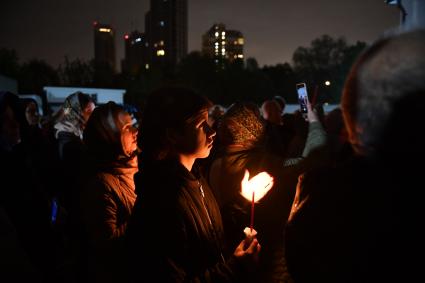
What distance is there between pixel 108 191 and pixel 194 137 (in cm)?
90

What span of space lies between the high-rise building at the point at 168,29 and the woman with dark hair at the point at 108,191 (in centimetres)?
10993

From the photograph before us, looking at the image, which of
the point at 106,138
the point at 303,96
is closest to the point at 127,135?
the point at 106,138

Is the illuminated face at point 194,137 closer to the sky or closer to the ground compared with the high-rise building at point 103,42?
closer to the ground

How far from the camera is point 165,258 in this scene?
1.59 meters

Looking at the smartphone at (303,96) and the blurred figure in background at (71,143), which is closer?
the smartphone at (303,96)

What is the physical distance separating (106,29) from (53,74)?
5316 inches

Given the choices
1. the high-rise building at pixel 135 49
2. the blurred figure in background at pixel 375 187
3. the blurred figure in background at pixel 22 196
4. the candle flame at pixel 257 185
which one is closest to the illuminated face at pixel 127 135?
the blurred figure in background at pixel 22 196

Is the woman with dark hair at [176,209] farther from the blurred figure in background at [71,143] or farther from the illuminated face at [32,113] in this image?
the illuminated face at [32,113]

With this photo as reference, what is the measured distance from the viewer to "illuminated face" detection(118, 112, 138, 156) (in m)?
2.84

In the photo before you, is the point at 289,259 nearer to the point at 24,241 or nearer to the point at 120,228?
the point at 120,228

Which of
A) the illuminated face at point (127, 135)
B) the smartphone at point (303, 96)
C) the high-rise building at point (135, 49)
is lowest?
the illuminated face at point (127, 135)

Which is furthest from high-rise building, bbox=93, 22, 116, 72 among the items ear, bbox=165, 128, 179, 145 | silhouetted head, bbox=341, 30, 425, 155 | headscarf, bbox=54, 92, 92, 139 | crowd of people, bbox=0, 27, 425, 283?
silhouetted head, bbox=341, 30, 425, 155

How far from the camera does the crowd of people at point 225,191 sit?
0.99 meters

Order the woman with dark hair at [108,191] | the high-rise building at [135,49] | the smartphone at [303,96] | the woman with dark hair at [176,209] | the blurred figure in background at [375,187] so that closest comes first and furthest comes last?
1. the blurred figure in background at [375,187]
2. the woman with dark hair at [176,209]
3. the woman with dark hair at [108,191]
4. the smartphone at [303,96]
5. the high-rise building at [135,49]
